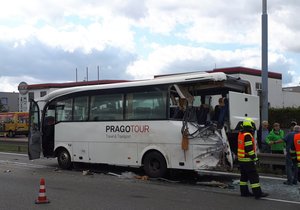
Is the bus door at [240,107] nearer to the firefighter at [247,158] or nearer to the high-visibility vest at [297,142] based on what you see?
the high-visibility vest at [297,142]

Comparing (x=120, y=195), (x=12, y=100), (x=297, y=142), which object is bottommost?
(x=120, y=195)

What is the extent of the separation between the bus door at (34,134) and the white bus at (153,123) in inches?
1.4

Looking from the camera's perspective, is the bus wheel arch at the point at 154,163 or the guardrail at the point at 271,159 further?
the guardrail at the point at 271,159

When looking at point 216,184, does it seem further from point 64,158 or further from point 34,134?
point 34,134

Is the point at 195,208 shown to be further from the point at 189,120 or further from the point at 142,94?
the point at 142,94

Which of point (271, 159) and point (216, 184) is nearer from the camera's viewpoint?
point (216, 184)

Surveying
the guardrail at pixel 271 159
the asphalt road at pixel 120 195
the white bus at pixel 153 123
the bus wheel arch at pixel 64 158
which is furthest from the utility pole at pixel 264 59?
the bus wheel arch at pixel 64 158

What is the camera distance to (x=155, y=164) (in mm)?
12836

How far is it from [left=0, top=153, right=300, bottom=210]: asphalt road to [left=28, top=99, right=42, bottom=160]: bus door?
1.88 metres

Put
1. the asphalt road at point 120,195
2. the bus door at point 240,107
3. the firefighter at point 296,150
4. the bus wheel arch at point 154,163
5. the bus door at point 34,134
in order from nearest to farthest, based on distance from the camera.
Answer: the asphalt road at point 120,195 < the firefighter at point 296,150 < the bus door at point 240,107 < the bus wheel arch at point 154,163 < the bus door at point 34,134

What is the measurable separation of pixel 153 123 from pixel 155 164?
118 cm

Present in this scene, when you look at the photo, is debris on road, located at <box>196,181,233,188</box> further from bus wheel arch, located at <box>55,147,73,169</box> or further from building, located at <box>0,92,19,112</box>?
building, located at <box>0,92,19,112</box>

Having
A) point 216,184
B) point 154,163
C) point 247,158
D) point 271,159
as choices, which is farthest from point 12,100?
point 247,158

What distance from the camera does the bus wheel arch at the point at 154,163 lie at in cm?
1255
